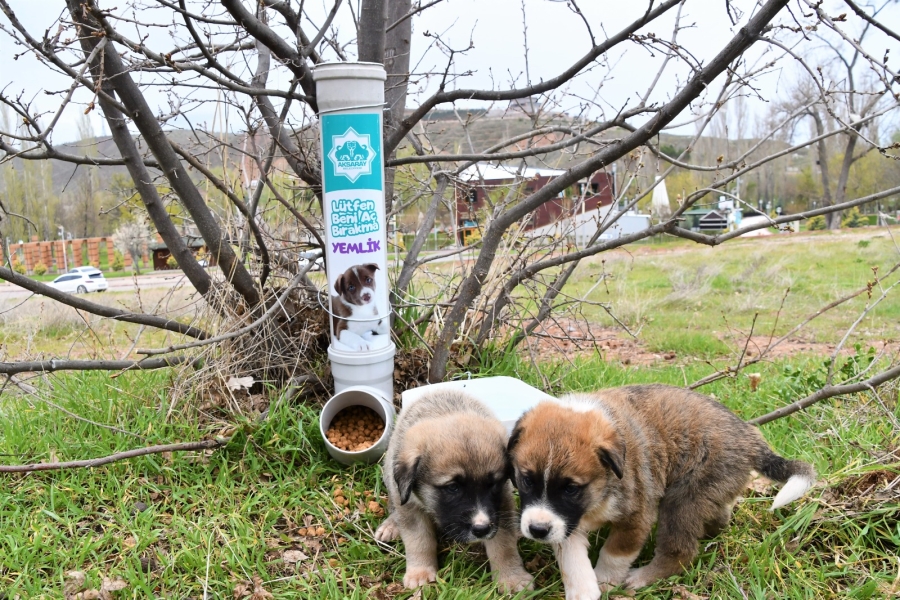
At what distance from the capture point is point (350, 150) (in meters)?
4.21

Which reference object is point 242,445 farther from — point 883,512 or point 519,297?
point 883,512

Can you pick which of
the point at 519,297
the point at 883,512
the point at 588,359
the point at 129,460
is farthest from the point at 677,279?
the point at 129,460

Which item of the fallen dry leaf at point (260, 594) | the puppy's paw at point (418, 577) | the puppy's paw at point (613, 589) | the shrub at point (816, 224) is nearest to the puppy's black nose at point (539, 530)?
the puppy's paw at point (613, 589)

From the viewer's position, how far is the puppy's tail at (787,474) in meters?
3.09

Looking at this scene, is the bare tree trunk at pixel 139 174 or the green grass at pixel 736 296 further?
the green grass at pixel 736 296

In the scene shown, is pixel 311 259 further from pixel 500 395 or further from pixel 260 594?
pixel 260 594

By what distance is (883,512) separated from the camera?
332cm

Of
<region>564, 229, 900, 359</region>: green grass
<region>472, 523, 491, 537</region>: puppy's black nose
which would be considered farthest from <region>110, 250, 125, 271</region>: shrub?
<region>472, 523, 491, 537</region>: puppy's black nose

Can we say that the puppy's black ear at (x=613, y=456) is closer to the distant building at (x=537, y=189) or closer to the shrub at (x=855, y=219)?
the distant building at (x=537, y=189)

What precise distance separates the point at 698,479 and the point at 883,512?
942mm

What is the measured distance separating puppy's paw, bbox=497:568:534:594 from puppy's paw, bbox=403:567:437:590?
322mm

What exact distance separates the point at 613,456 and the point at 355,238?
2137mm

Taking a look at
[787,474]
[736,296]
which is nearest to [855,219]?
[736,296]

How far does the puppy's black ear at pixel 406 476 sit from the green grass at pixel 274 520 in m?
0.45
